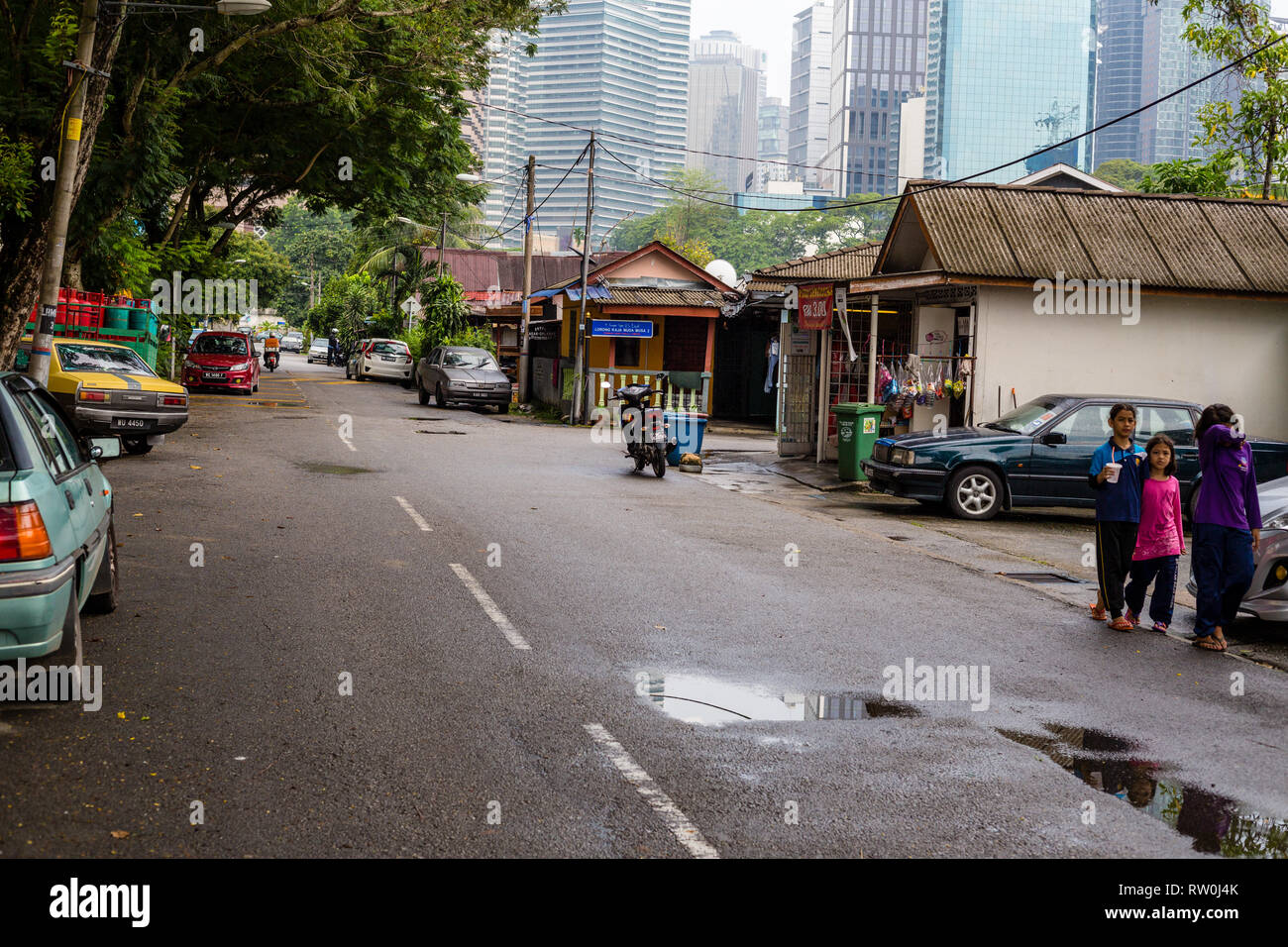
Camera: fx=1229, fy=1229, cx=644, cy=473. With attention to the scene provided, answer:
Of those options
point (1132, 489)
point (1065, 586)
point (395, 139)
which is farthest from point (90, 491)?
point (395, 139)

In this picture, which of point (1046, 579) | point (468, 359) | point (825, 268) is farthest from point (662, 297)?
point (1046, 579)

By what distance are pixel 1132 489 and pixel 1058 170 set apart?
24659mm

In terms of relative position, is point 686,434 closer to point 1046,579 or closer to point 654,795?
point 1046,579

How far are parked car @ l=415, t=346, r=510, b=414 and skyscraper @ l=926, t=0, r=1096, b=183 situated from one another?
172 metres

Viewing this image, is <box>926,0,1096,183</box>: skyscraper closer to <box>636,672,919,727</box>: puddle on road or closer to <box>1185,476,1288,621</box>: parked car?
<box>1185,476,1288,621</box>: parked car

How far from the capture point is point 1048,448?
15805 millimetres

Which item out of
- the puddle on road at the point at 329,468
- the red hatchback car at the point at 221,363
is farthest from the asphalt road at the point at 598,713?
the red hatchback car at the point at 221,363

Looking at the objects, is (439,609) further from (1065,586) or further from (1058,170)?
(1058,170)

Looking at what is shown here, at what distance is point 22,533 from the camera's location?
5.44m

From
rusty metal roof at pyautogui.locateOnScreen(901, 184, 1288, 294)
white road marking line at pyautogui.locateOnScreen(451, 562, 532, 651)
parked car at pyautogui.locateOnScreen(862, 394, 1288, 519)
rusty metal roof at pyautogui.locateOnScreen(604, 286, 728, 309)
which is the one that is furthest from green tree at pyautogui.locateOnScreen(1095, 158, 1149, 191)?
white road marking line at pyautogui.locateOnScreen(451, 562, 532, 651)

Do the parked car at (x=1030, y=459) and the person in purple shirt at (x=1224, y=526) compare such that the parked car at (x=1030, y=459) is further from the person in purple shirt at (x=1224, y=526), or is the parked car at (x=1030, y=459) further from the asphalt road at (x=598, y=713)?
the person in purple shirt at (x=1224, y=526)

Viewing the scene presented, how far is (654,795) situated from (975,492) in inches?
460

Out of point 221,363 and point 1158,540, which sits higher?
point 221,363

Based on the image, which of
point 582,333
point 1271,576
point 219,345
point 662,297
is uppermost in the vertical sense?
point 662,297
